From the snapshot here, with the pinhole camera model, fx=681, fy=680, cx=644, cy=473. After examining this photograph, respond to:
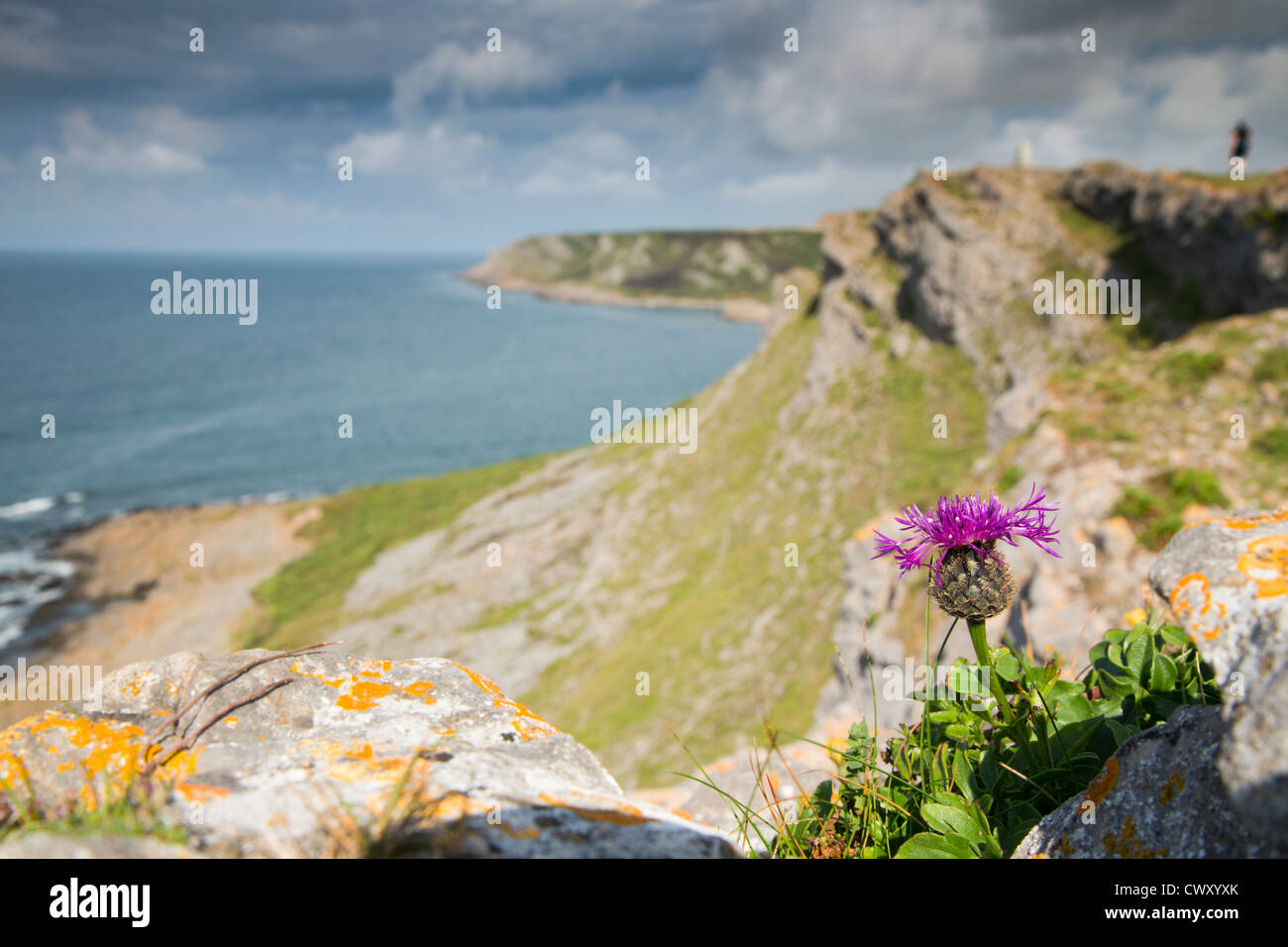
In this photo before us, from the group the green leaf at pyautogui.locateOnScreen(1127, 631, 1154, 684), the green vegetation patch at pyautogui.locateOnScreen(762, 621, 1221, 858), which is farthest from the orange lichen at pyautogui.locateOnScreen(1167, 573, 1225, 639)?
the green leaf at pyautogui.locateOnScreen(1127, 631, 1154, 684)

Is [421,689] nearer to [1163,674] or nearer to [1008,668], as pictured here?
[1008,668]

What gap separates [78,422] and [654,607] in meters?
92.4

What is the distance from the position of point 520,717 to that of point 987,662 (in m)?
2.12

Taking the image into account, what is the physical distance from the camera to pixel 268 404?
95.5 metres

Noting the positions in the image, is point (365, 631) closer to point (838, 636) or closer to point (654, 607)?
point (654, 607)

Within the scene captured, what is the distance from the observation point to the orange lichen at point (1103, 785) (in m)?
2.46

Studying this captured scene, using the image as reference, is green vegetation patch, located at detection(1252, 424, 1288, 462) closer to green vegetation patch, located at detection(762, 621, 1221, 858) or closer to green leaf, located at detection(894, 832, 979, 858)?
green vegetation patch, located at detection(762, 621, 1221, 858)

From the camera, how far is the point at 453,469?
72250mm

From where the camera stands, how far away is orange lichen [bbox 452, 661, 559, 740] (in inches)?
121

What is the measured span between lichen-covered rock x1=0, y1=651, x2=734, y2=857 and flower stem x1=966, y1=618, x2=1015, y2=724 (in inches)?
53.8

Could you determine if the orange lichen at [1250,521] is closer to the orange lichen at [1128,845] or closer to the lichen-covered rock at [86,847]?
the orange lichen at [1128,845]

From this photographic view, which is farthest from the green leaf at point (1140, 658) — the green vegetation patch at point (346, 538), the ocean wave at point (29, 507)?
the ocean wave at point (29, 507)

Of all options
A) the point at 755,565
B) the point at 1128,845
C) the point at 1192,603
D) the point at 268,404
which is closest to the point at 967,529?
the point at 1192,603
